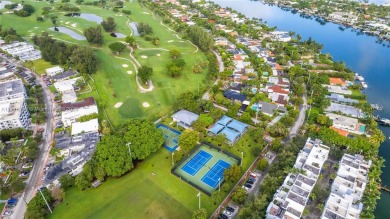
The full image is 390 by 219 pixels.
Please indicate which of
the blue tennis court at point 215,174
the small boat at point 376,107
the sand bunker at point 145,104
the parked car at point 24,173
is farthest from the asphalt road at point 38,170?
the small boat at point 376,107

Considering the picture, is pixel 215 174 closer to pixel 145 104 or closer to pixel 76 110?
pixel 145 104

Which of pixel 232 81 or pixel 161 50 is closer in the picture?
pixel 232 81

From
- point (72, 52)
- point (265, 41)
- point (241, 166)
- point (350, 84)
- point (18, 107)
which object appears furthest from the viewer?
point (265, 41)

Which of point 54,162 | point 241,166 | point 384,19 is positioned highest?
point 384,19

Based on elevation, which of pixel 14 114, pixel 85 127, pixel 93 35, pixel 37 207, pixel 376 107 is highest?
pixel 376 107

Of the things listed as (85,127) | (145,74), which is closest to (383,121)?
(145,74)

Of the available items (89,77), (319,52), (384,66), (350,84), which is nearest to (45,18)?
(89,77)

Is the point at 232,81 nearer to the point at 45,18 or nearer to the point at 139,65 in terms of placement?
the point at 139,65
